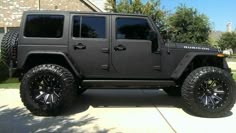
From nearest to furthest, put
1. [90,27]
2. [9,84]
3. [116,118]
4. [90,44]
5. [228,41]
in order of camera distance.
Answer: [116,118] < [90,44] < [90,27] < [9,84] < [228,41]

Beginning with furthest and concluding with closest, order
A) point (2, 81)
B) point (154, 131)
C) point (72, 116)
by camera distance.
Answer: point (2, 81), point (72, 116), point (154, 131)

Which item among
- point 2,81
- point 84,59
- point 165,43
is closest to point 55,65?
point 84,59

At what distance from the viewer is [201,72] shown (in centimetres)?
761

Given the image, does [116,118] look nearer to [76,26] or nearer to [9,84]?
[76,26]

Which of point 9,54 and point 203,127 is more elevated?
point 9,54

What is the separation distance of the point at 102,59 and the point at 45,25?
127cm

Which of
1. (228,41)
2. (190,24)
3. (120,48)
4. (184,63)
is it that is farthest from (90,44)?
(228,41)

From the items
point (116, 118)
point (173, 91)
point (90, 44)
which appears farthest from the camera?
point (173, 91)

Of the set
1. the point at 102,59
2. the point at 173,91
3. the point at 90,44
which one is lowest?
the point at 173,91

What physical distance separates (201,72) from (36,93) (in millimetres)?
3112

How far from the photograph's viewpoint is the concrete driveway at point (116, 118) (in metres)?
6.66

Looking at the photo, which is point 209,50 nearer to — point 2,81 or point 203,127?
point 203,127

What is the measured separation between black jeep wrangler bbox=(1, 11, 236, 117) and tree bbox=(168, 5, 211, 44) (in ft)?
59.3

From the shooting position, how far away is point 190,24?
2678cm
